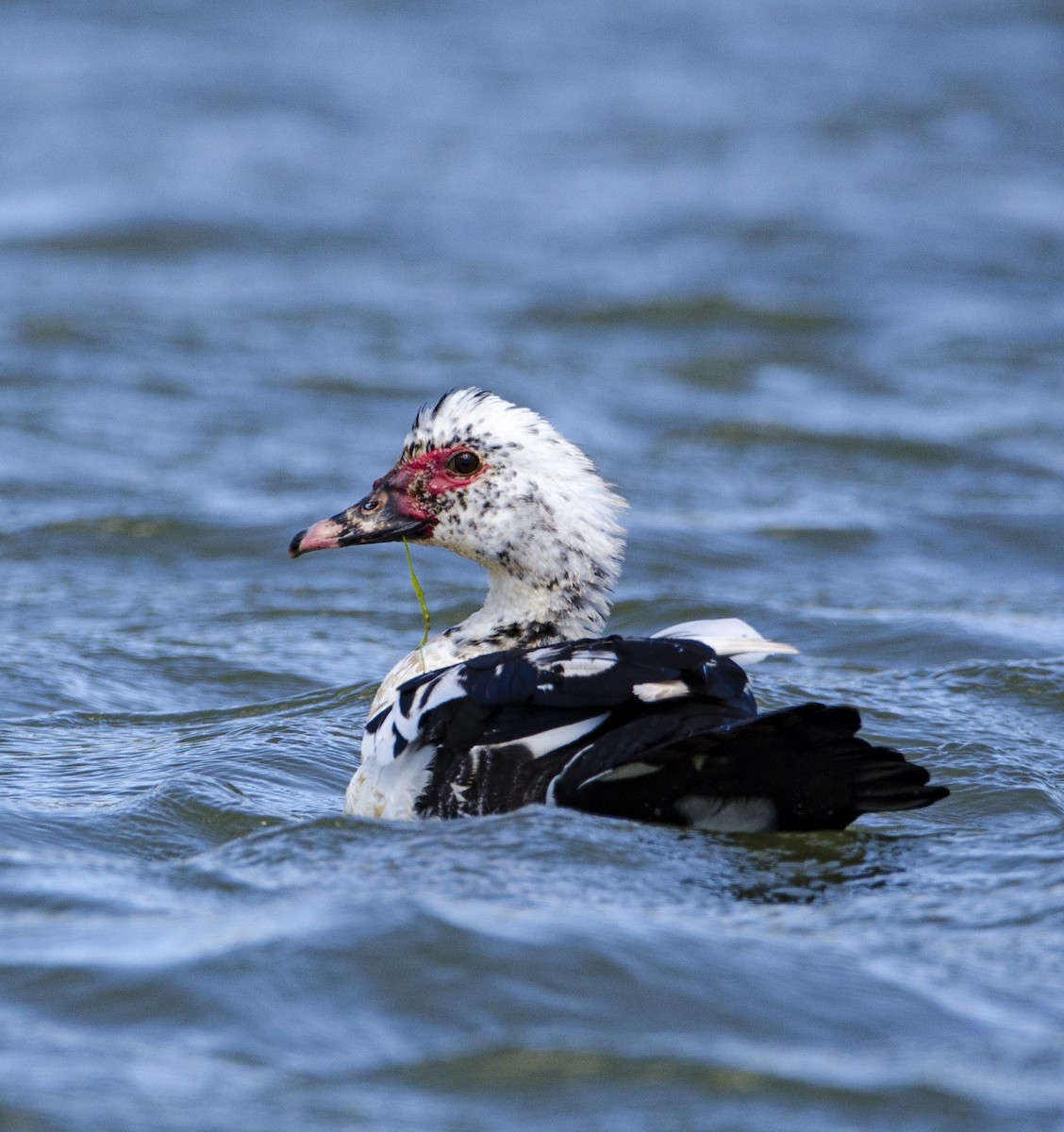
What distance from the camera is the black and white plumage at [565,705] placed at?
4930mm

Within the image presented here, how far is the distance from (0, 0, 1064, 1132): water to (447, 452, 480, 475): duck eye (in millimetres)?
1181

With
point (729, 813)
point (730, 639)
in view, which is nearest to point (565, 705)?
point (729, 813)

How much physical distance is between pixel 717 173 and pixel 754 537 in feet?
29.2

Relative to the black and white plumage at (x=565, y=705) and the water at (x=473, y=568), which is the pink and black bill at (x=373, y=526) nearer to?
the black and white plumage at (x=565, y=705)

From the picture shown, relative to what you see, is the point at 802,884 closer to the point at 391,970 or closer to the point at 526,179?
the point at 391,970

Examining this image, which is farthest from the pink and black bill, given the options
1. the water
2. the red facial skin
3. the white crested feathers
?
the water

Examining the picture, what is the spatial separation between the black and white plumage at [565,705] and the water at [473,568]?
17 cm

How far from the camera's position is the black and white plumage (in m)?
4.93

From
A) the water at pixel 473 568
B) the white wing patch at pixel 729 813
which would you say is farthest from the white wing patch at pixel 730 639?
the water at pixel 473 568

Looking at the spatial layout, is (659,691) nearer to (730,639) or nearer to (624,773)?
(624,773)

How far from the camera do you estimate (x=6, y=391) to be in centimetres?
1226

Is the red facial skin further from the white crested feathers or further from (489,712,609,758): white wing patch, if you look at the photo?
(489,712,609,758): white wing patch

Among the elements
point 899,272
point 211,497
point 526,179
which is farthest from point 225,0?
point 211,497

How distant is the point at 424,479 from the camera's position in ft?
20.8
